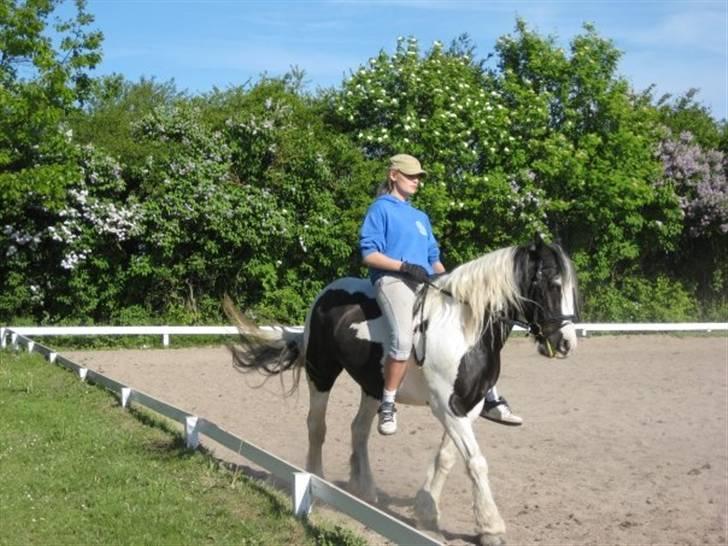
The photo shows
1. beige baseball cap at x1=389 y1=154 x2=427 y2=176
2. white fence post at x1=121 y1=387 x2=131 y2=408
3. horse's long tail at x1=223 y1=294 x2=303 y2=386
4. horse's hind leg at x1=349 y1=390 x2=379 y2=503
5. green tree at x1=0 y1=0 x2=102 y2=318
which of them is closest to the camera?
beige baseball cap at x1=389 y1=154 x2=427 y2=176

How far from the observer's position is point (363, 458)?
25.6ft

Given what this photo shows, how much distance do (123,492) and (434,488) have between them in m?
2.28

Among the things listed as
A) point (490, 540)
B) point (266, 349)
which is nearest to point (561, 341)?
point (490, 540)

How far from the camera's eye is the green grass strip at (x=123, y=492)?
635 cm

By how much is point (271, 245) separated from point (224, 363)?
4280 mm

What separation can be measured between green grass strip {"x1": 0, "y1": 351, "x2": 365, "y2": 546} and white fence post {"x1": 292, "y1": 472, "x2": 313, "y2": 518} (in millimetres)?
94

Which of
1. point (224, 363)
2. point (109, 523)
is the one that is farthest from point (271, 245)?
point (109, 523)

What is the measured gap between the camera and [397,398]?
7.33 m

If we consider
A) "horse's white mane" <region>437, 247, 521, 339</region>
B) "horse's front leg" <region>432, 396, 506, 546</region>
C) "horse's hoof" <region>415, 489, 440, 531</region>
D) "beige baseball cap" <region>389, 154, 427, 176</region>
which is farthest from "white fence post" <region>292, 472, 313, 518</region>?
"beige baseball cap" <region>389, 154, 427, 176</region>

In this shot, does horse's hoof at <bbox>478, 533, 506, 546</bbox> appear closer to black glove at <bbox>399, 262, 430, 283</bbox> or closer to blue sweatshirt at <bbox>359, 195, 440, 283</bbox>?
black glove at <bbox>399, 262, 430, 283</bbox>

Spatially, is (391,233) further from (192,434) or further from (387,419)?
(192,434)

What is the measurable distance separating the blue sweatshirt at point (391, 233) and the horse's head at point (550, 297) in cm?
91

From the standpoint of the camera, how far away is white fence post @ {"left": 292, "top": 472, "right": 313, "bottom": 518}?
266 inches

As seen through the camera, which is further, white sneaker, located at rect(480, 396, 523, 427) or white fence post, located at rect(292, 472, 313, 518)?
white sneaker, located at rect(480, 396, 523, 427)
